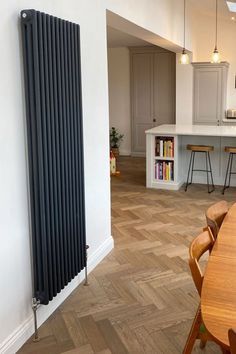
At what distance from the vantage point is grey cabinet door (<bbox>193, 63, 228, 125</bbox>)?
8.23 meters

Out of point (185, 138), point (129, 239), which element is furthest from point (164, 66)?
point (129, 239)

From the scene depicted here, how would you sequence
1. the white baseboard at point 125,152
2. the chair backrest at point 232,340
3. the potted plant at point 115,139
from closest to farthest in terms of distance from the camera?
the chair backrest at point 232,340 → the potted plant at point 115,139 → the white baseboard at point 125,152

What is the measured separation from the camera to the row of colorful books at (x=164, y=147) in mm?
6621

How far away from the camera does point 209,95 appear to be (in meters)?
8.37

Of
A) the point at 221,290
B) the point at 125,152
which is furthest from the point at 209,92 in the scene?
the point at 221,290

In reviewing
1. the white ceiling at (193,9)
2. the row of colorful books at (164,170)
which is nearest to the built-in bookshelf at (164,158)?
the row of colorful books at (164,170)

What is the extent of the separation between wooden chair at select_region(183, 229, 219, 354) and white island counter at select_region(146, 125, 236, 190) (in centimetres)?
425

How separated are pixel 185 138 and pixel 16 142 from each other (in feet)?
15.4

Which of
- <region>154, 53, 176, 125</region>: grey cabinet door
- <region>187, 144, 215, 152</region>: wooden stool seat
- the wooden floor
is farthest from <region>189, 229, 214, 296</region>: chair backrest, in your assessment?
<region>154, 53, 176, 125</region>: grey cabinet door

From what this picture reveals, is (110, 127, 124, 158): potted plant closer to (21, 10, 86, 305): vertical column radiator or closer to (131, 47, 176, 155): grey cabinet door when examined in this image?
(131, 47, 176, 155): grey cabinet door

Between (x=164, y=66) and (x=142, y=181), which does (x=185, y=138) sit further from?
(x=164, y=66)

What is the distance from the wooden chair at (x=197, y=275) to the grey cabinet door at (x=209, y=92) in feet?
20.8

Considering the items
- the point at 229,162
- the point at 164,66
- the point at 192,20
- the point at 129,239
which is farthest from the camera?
the point at 164,66

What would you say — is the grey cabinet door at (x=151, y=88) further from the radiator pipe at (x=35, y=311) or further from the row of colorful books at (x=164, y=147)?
the radiator pipe at (x=35, y=311)
